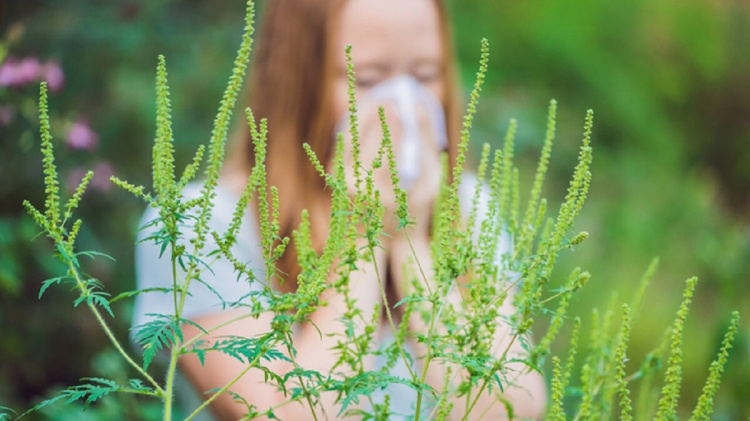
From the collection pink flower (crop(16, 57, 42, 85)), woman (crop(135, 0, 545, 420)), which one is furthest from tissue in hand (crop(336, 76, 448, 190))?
pink flower (crop(16, 57, 42, 85))

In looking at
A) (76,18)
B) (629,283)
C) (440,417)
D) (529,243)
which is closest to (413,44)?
(529,243)

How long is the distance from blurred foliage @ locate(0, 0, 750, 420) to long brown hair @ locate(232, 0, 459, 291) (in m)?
0.69

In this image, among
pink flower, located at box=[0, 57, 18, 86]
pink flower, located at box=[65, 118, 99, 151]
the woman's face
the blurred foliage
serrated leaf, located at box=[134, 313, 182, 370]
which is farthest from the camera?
the blurred foliage

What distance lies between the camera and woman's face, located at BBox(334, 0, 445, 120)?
1466 mm

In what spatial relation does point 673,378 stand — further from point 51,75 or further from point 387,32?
point 51,75

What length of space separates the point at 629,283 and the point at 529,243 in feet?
11.0

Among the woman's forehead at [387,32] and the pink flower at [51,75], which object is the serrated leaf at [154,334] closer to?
the woman's forehead at [387,32]

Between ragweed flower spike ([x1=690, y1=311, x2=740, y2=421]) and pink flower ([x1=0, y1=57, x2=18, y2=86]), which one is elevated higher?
pink flower ([x1=0, y1=57, x2=18, y2=86])

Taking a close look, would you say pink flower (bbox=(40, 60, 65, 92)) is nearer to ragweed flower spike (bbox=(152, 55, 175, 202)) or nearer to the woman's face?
the woman's face

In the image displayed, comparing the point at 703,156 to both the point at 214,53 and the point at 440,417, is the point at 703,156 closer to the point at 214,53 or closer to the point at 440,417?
the point at 214,53

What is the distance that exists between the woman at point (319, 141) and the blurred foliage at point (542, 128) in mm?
686

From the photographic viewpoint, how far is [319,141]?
1.58 meters

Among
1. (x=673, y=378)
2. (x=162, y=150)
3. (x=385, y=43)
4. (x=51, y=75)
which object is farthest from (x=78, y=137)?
(x=673, y=378)

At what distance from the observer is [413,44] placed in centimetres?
149
